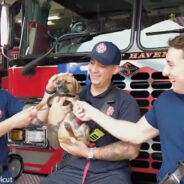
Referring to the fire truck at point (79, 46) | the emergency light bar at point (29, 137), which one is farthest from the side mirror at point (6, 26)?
the emergency light bar at point (29, 137)

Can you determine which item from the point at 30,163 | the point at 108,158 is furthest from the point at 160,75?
the point at 30,163

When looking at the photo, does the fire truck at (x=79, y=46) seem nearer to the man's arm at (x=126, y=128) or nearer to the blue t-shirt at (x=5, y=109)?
the blue t-shirt at (x=5, y=109)

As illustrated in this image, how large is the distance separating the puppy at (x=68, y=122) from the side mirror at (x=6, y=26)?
0.99 meters

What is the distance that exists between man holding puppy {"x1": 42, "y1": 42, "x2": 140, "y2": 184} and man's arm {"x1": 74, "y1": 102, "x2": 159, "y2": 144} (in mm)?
128

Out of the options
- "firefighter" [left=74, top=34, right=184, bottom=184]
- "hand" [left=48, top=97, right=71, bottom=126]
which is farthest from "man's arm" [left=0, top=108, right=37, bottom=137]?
"firefighter" [left=74, top=34, right=184, bottom=184]

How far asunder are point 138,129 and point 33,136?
1164 millimetres

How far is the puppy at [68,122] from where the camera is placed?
231cm

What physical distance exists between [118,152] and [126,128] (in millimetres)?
197

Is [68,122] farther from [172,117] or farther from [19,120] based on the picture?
[172,117]

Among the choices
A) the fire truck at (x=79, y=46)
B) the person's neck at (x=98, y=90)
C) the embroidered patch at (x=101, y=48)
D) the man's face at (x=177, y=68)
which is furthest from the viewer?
the fire truck at (x=79, y=46)

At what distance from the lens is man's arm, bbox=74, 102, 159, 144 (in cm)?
214

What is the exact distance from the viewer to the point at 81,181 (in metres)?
2.31

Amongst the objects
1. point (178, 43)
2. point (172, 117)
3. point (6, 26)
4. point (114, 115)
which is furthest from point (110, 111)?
point (6, 26)

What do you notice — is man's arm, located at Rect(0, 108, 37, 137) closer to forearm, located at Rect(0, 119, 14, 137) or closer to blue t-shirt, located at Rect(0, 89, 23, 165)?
forearm, located at Rect(0, 119, 14, 137)
